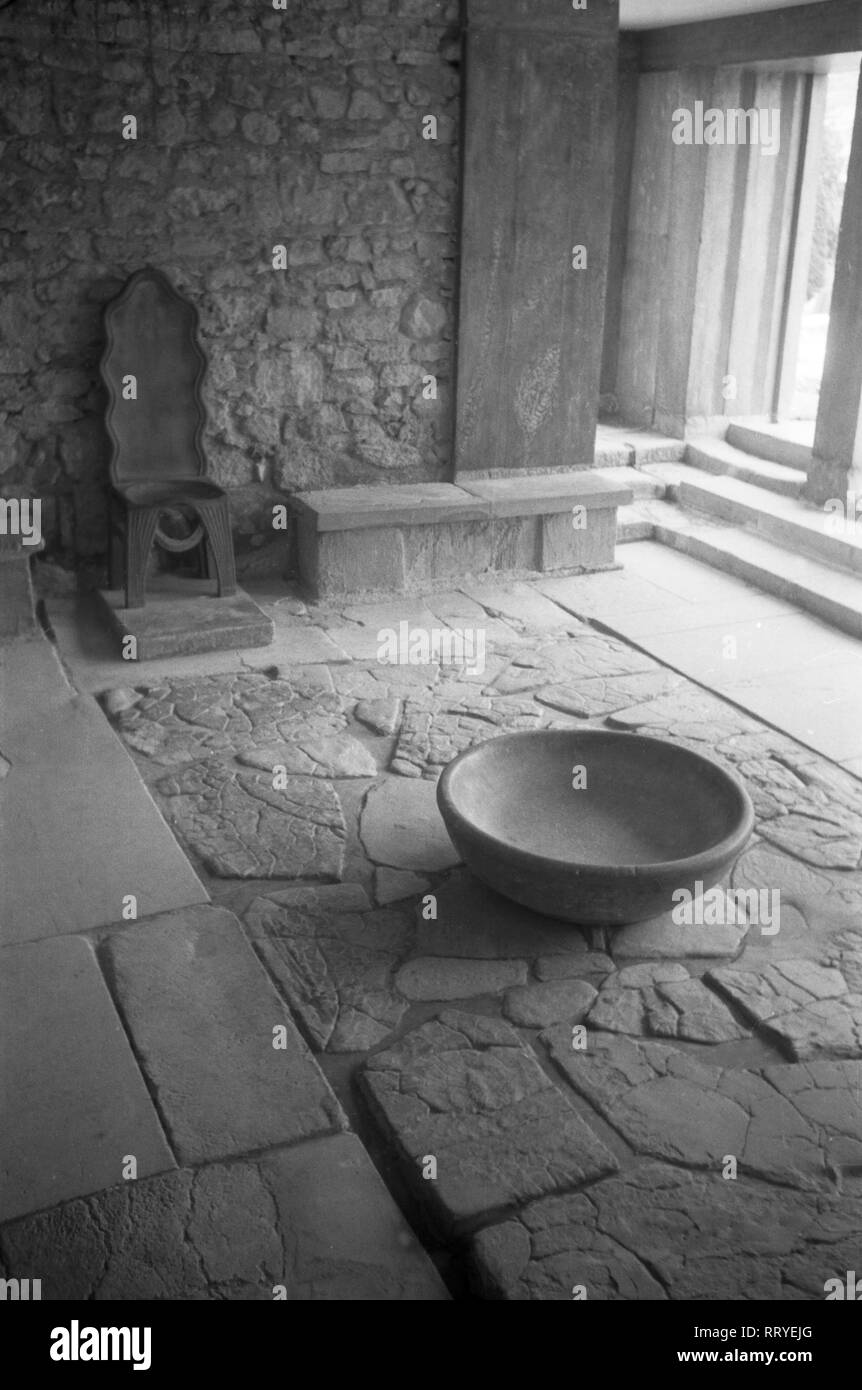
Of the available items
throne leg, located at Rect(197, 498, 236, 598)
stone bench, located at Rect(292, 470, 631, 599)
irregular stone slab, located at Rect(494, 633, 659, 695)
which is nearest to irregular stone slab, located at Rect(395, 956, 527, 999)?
irregular stone slab, located at Rect(494, 633, 659, 695)

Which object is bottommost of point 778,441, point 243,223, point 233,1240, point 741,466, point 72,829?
point 233,1240

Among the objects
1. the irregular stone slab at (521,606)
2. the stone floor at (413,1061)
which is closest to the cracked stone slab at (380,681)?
the stone floor at (413,1061)

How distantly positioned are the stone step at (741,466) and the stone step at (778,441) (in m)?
0.04

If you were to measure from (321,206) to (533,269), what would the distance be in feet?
3.81

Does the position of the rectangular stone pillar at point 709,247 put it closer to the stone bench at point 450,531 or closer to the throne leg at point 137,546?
the stone bench at point 450,531

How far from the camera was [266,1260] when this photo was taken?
2.45 m

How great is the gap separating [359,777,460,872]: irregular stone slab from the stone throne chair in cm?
184

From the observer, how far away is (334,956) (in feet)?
11.3

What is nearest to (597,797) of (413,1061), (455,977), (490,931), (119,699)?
(490,931)

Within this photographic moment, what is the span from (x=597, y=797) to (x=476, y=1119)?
4.40 feet

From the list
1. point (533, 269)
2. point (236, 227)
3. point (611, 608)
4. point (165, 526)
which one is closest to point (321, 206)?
point (236, 227)

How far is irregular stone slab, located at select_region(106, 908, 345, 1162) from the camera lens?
2.79m

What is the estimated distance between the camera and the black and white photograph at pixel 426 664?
2.64 m

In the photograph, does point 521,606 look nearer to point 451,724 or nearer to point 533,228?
point 451,724
